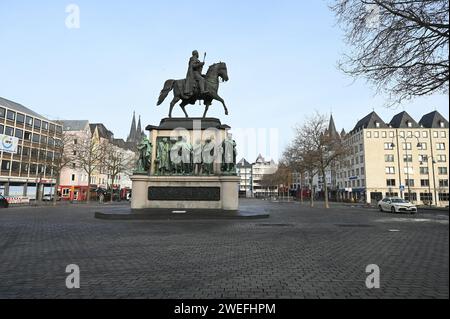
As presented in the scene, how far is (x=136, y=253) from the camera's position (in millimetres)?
7727

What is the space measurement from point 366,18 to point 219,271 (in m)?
9.24

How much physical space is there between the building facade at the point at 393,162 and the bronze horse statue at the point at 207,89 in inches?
2277

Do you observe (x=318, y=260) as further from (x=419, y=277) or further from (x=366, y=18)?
(x=366, y=18)

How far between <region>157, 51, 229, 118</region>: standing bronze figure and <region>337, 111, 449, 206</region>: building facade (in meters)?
57.9

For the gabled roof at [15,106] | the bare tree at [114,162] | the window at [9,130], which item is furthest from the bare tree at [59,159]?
the gabled roof at [15,106]

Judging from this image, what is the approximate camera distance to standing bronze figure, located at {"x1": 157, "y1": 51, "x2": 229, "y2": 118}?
72.1 ft

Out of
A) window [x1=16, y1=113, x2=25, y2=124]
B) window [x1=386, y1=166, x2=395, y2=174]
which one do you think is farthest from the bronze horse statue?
window [x1=386, y1=166, x2=395, y2=174]

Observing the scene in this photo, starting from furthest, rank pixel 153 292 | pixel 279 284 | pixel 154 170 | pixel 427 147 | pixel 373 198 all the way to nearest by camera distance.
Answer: pixel 373 198
pixel 427 147
pixel 154 170
pixel 279 284
pixel 153 292

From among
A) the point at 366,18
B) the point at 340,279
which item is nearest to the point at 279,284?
the point at 340,279

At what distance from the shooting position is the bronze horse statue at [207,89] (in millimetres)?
22000

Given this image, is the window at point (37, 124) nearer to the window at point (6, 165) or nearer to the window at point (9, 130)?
the window at point (9, 130)

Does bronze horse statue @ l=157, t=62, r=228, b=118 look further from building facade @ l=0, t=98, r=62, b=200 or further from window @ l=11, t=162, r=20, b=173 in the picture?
window @ l=11, t=162, r=20, b=173

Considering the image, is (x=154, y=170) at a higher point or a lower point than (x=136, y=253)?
higher

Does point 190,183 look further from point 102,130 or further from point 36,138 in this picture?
point 102,130
